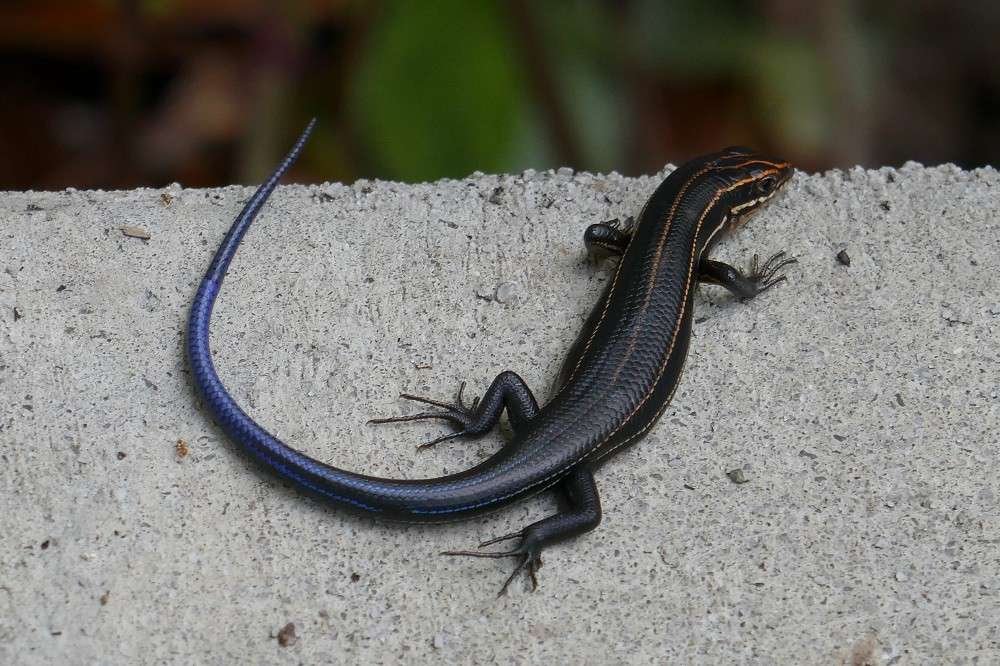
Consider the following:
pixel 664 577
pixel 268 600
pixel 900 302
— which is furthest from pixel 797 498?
pixel 268 600

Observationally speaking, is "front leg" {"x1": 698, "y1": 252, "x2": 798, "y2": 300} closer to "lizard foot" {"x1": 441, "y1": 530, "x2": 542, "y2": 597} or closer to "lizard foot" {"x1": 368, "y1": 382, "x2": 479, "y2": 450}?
"lizard foot" {"x1": 368, "y1": 382, "x2": 479, "y2": 450}

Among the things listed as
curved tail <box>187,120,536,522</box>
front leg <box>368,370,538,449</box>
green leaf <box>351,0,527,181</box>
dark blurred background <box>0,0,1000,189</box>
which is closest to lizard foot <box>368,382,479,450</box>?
front leg <box>368,370,538,449</box>

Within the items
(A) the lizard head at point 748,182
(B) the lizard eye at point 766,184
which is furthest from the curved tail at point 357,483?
(B) the lizard eye at point 766,184

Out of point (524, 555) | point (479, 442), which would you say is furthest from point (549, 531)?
point (479, 442)

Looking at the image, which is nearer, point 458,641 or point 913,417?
point 458,641

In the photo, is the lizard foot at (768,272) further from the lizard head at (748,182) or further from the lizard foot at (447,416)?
the lizard foot at (447,416)

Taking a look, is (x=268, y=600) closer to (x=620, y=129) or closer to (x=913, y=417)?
(x=913, y=417)
